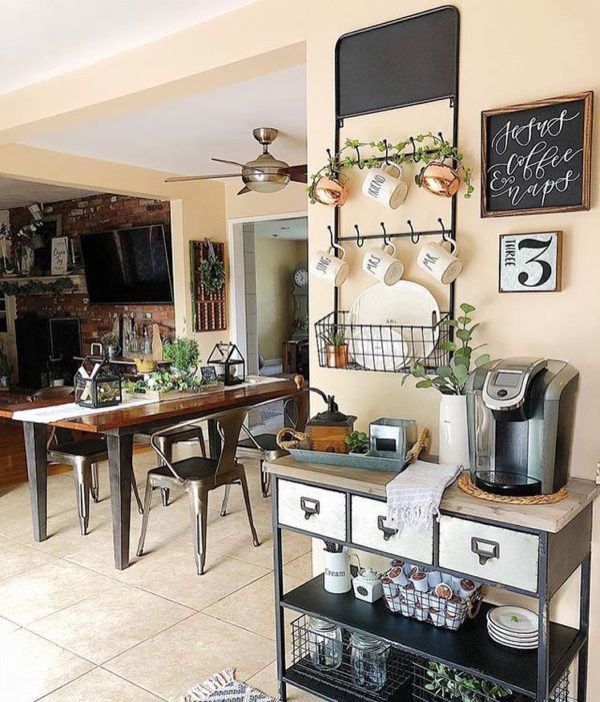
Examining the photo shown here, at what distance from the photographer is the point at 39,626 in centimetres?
271

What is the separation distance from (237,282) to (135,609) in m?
3.69

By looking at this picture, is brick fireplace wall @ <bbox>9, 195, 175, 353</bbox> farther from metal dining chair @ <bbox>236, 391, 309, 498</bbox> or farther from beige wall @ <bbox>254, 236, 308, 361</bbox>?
beige wall @ <bbox>254, 236, 308, 361</bbox>

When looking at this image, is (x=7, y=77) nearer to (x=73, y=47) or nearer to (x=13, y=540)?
(x=73, y=47)

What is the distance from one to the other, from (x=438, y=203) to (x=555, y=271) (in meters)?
0.44

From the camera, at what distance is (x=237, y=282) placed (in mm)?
6051

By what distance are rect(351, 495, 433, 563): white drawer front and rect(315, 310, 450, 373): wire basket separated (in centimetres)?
50

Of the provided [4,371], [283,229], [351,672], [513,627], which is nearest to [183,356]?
[351,672]

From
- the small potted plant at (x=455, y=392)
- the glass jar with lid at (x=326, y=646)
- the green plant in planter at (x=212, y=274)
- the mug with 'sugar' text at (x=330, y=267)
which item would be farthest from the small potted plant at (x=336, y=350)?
the green plant in planter at (x=212, y=274)

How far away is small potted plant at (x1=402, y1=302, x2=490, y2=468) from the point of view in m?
1.87

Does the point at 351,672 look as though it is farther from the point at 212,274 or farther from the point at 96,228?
the point at 96,228

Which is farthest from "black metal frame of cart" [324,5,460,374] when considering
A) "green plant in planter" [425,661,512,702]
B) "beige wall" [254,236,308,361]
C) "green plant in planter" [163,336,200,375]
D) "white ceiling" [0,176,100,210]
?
"beige wall" [254,236,308,361]

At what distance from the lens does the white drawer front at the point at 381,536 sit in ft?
5.69

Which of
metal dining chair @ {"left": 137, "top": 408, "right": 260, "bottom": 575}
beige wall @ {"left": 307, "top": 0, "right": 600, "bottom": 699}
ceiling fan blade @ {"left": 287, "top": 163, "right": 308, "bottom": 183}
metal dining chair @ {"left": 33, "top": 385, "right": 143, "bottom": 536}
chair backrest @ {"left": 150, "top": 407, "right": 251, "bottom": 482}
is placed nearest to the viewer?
beige wall @ {"left": 307, "top": 0, "right": 600, "bottom": 699}

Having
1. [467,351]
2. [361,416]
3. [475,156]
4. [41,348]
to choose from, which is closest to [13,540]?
[361,416]
